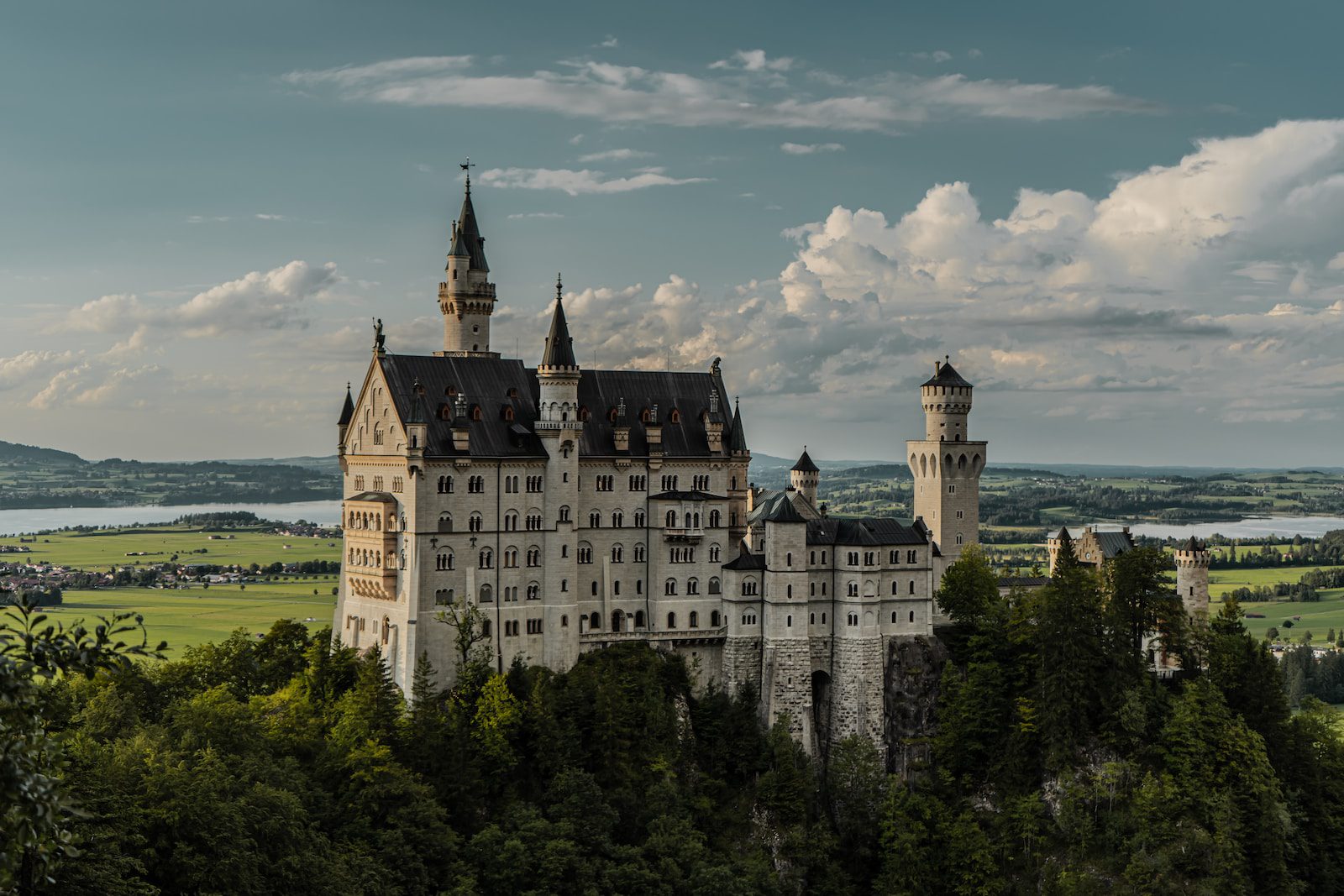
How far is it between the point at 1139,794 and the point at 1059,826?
5603 mm

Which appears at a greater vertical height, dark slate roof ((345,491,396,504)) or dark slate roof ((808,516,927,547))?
dark slate roof ((345,491,396,504))

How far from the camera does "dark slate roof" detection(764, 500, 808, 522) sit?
330ft

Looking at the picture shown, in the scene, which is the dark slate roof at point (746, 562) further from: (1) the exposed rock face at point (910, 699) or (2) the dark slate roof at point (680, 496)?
(1) the exposed rock face at point (910, 699)

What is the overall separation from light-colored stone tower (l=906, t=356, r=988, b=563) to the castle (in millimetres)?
7751

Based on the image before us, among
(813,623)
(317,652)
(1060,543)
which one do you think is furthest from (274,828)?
(1060,543)

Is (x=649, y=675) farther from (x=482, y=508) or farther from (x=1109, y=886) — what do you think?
(x=1109, y=886)

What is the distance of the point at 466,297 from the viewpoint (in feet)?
345

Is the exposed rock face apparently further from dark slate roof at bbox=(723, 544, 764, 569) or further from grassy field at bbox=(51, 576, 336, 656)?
grassy field at bbox=(51, 576, 336, 656)

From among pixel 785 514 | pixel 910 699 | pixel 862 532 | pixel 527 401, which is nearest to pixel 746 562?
pixel 785 514

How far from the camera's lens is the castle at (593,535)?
9369cm

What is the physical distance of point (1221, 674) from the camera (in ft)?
346

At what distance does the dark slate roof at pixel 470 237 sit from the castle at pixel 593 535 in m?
0.13

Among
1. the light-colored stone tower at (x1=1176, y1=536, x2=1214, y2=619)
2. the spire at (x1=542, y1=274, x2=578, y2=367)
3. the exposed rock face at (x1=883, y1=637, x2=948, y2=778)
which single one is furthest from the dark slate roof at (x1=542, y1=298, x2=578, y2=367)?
→ the light-colored stone tower at (x1=1176, y1=536, x2=1214, y2=619)

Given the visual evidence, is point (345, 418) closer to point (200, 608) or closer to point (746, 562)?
point (746, 562)
